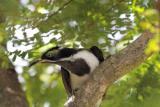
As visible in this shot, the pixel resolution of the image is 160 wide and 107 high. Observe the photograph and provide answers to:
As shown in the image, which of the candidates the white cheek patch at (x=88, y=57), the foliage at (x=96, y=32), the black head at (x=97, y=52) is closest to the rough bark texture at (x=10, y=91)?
the foliage at (x=96, y=32)

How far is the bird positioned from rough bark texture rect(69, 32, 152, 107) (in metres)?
0.34

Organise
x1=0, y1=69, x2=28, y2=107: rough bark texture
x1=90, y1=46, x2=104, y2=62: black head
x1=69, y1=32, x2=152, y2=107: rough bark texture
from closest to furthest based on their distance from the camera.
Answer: x1=69, y1=32, x2=152, y2=107: rough bark texture < x1=90, y1=46, x2=104, y2=62: black head < x1=0, y1=69, x2=28, y2=107: rough bark texture

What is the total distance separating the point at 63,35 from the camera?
144 inches

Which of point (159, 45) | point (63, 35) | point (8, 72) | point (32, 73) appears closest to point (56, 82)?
point (32, 73)

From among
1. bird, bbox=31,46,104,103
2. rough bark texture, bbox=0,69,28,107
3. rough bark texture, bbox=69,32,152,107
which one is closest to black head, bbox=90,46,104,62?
bird, bbox=31,46,104,103

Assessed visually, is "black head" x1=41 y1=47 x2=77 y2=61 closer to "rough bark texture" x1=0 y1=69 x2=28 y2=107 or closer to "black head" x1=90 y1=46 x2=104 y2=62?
"black head" x1=90 y1=46 x2=104 y2=62

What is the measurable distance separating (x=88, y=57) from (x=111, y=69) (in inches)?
24.0

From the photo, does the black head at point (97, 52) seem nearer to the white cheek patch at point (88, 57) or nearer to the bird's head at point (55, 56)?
the white cheek patch at point (88, 57)

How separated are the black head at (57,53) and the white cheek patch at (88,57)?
59 millimetres

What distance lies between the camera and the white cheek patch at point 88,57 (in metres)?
3.36

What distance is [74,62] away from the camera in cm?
338

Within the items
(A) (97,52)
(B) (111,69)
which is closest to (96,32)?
(A) (97,52)

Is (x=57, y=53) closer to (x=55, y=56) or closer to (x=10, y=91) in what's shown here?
(x=55, y=56)

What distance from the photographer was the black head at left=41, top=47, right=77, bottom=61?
3381 mm
